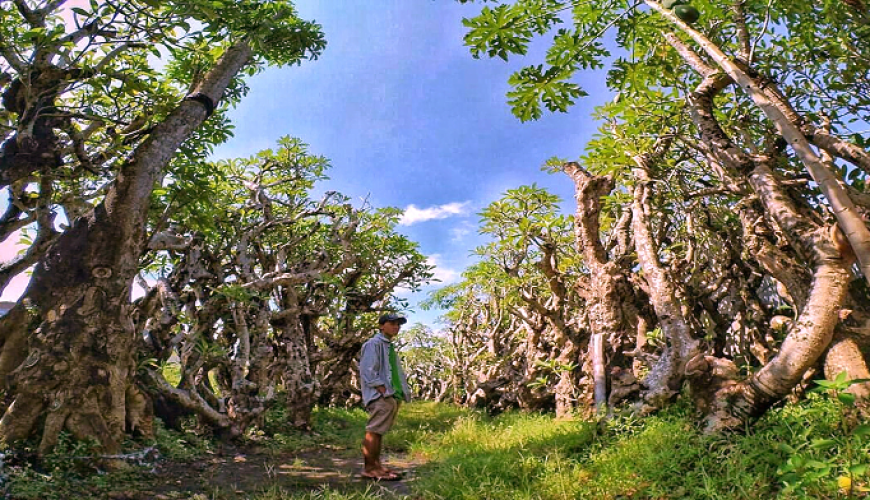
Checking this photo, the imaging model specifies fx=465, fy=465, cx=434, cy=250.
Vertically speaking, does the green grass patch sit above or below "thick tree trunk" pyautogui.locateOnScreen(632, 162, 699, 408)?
below

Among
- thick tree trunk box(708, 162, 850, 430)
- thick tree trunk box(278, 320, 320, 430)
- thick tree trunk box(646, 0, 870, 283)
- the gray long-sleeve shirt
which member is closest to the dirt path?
the gray long-sleeve shirt

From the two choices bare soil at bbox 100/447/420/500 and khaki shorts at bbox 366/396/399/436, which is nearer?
bare soil at bbox 100/447/420/500

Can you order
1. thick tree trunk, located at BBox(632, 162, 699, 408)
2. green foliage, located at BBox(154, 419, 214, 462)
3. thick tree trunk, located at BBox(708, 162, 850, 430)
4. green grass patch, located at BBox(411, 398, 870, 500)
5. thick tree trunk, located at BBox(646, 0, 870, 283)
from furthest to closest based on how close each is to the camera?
1. green foliage, located at BBox(154, 419, 214, 462)
2. thick tree trunk, located at BBox(632, 162, 699, 408)
3. thick tree trunk, located at BBox(708, 162, 850, 430)
4. green grass patch, located at BBox(411, 398, 870, 500)
5. thick tree trunk, located at BBox(646, 0, 870, 283)

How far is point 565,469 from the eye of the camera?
5.22m

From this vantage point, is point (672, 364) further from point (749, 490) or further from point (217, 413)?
point (217, 413)

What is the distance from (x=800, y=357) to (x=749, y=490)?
53.3 inches

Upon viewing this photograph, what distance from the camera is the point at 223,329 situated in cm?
1195

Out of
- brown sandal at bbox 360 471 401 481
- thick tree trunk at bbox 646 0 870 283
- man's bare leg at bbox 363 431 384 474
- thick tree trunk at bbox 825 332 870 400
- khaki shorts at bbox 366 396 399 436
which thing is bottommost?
brown sandal at bbox 360 471 401 481

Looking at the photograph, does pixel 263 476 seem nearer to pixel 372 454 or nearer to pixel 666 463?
pixel 372 454

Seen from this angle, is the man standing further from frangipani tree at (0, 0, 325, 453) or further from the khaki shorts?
frangipani tree at (0, 0, 325, 453)

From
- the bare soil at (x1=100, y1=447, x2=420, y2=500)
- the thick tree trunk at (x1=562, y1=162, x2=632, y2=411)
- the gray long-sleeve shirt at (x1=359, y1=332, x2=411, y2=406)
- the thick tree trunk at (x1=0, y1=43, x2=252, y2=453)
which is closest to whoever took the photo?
the thick tree trunk at (x1=0, y1=43, x2=252, y2=453)

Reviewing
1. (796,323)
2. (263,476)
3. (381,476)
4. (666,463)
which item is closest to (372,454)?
(381,476)

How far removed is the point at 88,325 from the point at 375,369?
3.45 meters

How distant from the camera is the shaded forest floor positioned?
371 cm
